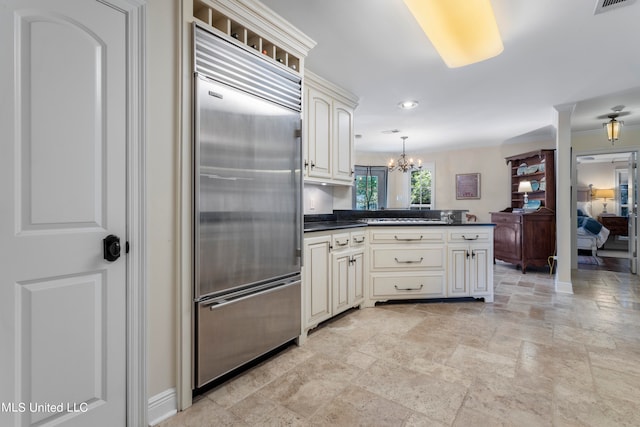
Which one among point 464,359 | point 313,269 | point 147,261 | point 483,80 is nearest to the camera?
point 147,261

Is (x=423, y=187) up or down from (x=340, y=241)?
up

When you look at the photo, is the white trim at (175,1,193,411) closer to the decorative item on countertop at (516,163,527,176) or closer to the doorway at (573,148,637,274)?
the doorway at (573,148,637,274)

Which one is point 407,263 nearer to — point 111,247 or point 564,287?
point 564,287

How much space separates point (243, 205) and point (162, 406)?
43.8 inches

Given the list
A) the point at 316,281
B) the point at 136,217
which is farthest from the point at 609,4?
the point at 136,217

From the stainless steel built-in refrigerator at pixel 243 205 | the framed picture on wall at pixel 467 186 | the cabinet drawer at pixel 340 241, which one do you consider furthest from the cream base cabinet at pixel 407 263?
the framed picture on wall at pixel 467 186

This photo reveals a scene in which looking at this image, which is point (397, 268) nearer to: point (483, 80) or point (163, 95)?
point (483, 80)

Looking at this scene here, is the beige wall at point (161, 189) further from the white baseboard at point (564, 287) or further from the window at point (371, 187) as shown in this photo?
the window at point (371, 187)

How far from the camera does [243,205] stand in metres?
1.85

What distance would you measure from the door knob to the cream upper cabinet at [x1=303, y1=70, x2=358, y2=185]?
1.69 metres

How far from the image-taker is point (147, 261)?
4.76 ft

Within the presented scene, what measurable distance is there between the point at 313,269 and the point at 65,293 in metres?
1.63

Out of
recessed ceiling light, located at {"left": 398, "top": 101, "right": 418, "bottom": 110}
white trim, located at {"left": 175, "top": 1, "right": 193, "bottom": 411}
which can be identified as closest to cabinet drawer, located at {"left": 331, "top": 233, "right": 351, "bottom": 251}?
white trim, located at {"left": 175, "top": 1, "right": 193, "bottom": 411}

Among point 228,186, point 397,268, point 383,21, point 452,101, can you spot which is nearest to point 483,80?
point 452,101
